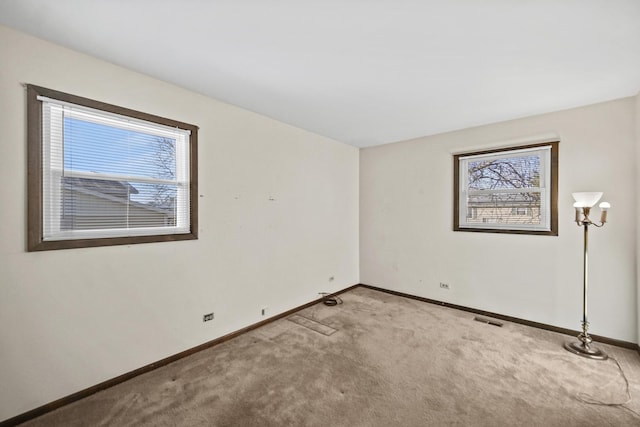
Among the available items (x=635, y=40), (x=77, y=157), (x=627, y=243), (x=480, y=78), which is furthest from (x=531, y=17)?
(x=77, y=157)

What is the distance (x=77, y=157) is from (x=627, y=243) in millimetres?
4982

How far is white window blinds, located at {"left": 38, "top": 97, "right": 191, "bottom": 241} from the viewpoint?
1847 mm

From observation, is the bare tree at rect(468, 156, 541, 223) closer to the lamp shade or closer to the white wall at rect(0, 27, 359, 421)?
the lamp shade

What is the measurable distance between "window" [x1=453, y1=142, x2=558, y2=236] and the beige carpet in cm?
129

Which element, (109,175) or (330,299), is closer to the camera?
(109,175)

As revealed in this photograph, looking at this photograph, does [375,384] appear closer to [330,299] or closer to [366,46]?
→ [330,299]

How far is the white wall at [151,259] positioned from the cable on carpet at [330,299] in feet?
0.52

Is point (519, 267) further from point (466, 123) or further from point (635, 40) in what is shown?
point (635, 40)

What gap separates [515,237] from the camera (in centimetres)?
325

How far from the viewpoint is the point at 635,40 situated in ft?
5.73

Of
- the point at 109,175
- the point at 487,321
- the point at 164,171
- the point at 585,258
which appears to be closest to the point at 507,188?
the point at 585,258

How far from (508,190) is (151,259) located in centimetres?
410

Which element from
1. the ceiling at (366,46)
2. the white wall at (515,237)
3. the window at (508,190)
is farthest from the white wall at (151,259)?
the window at (508,190)

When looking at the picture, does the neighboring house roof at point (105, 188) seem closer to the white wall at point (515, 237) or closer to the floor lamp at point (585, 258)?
the white wall at point (515, 237)
